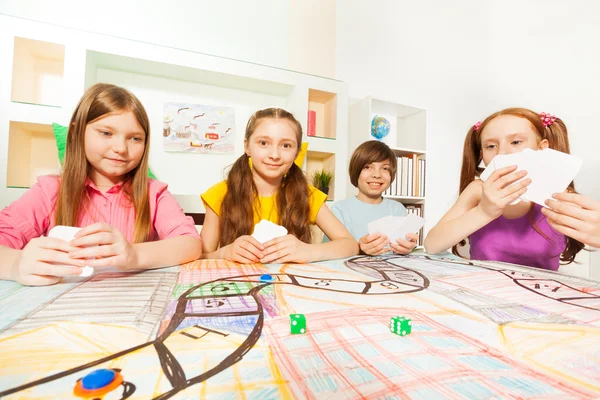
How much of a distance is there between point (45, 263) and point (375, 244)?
2.55 feet

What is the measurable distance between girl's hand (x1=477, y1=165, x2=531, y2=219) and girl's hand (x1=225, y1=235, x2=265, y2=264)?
63 cm

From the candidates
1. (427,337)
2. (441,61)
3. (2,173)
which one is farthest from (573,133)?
(2,173)

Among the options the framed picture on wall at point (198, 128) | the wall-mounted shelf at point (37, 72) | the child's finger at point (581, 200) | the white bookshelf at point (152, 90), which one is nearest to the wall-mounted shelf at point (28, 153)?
the white bookshelf at point (152, 90)

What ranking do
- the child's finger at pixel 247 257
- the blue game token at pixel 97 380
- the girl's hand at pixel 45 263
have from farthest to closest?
Answer: 1. the child's finger at pixel 247 257
2. the girl's hand at pixel 45 263
3. the blue game token at pixel 97 380

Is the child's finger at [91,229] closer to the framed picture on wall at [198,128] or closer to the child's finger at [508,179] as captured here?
the child's finger at [508,179]

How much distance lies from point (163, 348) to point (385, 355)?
19cm

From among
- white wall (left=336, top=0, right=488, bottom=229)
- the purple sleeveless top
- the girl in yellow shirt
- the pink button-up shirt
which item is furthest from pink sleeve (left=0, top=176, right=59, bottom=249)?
white wall (left=336, top=0, right=488, bottom=229)

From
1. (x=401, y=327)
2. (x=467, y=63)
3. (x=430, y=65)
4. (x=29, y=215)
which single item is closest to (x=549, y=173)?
(x=401, y=327)

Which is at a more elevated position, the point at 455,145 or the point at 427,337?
the point at 455,145

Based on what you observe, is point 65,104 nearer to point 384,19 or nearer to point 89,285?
point 89,285

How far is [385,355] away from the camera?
25 cm

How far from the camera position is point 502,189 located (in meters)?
0.77

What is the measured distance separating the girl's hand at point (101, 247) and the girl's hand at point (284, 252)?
303mm

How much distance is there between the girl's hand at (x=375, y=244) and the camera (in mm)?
888
